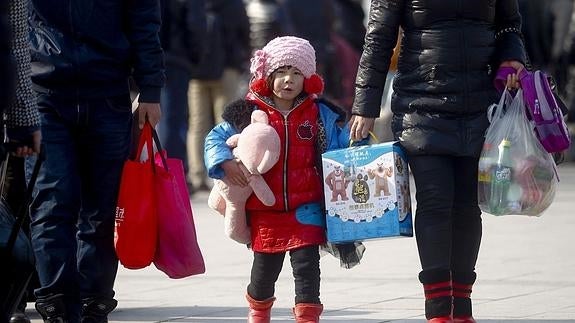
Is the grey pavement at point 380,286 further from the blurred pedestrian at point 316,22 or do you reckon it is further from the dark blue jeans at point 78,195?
the blurred pedestrian at point 316,22

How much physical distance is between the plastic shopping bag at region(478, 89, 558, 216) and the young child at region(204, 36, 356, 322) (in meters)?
0.61

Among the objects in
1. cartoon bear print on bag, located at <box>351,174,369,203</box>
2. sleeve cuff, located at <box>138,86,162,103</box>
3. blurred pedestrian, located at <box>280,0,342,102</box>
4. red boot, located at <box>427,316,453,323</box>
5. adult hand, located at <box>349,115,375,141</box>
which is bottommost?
red boot, located at <box>427,316,453,323</box>

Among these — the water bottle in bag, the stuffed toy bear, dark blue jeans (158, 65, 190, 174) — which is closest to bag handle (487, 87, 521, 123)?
the water bottle in bag

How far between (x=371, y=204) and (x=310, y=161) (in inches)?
13.5

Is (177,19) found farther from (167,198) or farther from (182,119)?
(167,198)

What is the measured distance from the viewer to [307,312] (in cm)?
696

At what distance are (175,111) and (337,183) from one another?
638 cm

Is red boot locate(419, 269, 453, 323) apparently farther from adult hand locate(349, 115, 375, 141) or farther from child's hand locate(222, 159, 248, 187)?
child's hand locate(222, 159, 248, 187)

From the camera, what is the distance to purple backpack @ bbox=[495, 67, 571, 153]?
6.87 metres

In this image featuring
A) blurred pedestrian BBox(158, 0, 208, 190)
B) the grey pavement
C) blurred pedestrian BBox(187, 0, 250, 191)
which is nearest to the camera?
the grey pavement

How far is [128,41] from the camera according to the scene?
712 cm

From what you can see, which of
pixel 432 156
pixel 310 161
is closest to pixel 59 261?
pixel 310 161

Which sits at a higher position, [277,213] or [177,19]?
[177,19]

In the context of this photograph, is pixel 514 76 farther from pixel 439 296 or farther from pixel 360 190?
pixel 439 296
